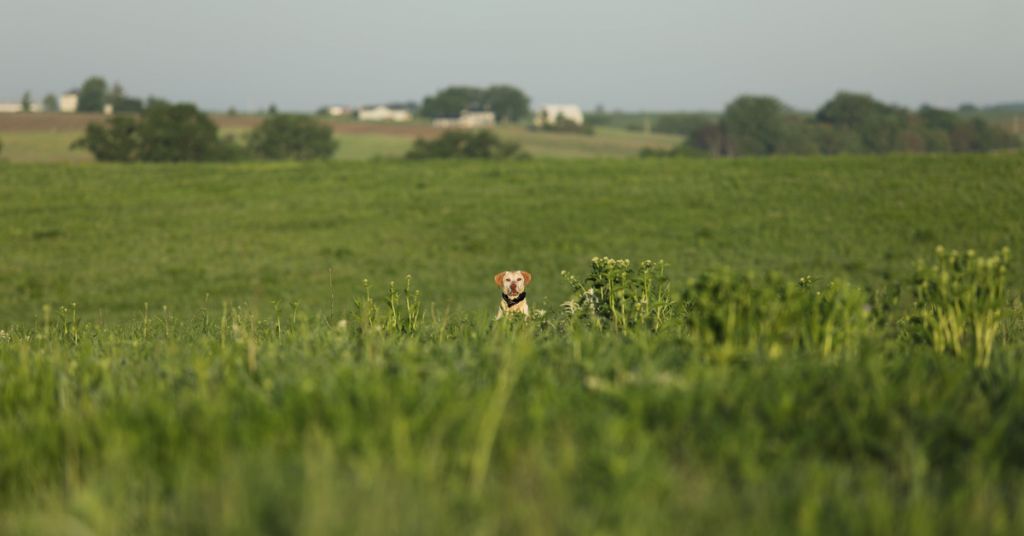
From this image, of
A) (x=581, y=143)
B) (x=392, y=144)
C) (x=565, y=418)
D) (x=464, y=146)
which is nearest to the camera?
(x=565, y=418)

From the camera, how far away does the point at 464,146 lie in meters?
89.4

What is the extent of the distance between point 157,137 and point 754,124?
7496 cm

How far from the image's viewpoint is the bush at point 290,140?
101312mm

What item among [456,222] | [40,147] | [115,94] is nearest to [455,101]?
[115,94]

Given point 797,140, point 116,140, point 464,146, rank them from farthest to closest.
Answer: point 797,140
point 464,146
point 116,140

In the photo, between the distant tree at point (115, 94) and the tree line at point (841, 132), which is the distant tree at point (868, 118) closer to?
the tree line at point (841, 132)

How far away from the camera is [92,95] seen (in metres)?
168

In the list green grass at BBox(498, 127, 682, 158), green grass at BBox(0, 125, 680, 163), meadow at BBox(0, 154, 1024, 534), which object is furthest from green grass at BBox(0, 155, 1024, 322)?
green grass at BBox(498, 127, 682, 158)

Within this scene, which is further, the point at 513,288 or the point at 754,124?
the point at 754,124

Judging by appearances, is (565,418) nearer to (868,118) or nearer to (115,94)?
(868,118)

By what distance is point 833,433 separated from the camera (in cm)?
426

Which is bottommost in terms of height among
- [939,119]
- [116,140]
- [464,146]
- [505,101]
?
[464,146]

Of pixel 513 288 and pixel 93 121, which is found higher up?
pixel 93 121

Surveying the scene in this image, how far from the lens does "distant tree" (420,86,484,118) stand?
172 metres
